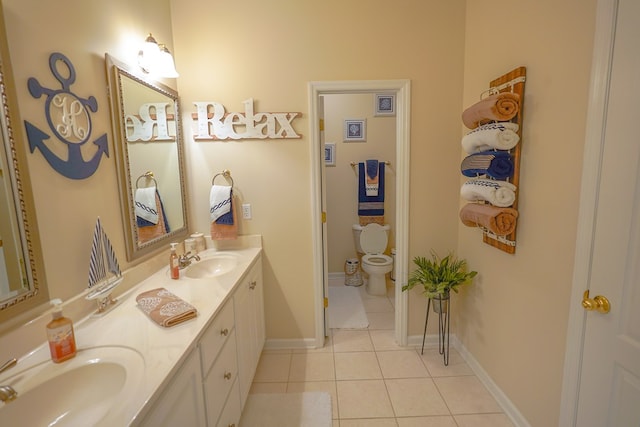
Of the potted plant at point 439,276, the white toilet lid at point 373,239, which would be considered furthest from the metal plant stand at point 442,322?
the white toilet lid at point 373,239

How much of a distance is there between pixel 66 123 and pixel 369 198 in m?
3.03

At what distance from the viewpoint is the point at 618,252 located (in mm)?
1027

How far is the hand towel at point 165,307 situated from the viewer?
1.13 meters

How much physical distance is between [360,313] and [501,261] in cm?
159

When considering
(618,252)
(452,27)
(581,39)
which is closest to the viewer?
(618,252)

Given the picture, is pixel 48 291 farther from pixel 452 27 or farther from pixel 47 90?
pixel 452 27

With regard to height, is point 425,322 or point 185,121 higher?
point 185,121

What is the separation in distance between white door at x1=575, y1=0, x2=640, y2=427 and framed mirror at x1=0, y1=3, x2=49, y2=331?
2.08 m

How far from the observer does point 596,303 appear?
110 cm

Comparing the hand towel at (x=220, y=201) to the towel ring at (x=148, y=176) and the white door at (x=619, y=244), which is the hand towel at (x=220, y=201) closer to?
the towel ring at (x=148, y=176)

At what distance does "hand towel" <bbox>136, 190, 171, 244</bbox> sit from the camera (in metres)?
1.64

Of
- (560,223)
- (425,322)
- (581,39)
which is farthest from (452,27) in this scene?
(425,322)

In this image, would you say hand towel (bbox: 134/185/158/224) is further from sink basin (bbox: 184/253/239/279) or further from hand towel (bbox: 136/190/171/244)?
sink basin (bbox: 184/253/239/279)

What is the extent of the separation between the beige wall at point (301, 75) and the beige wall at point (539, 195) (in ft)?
1.09
